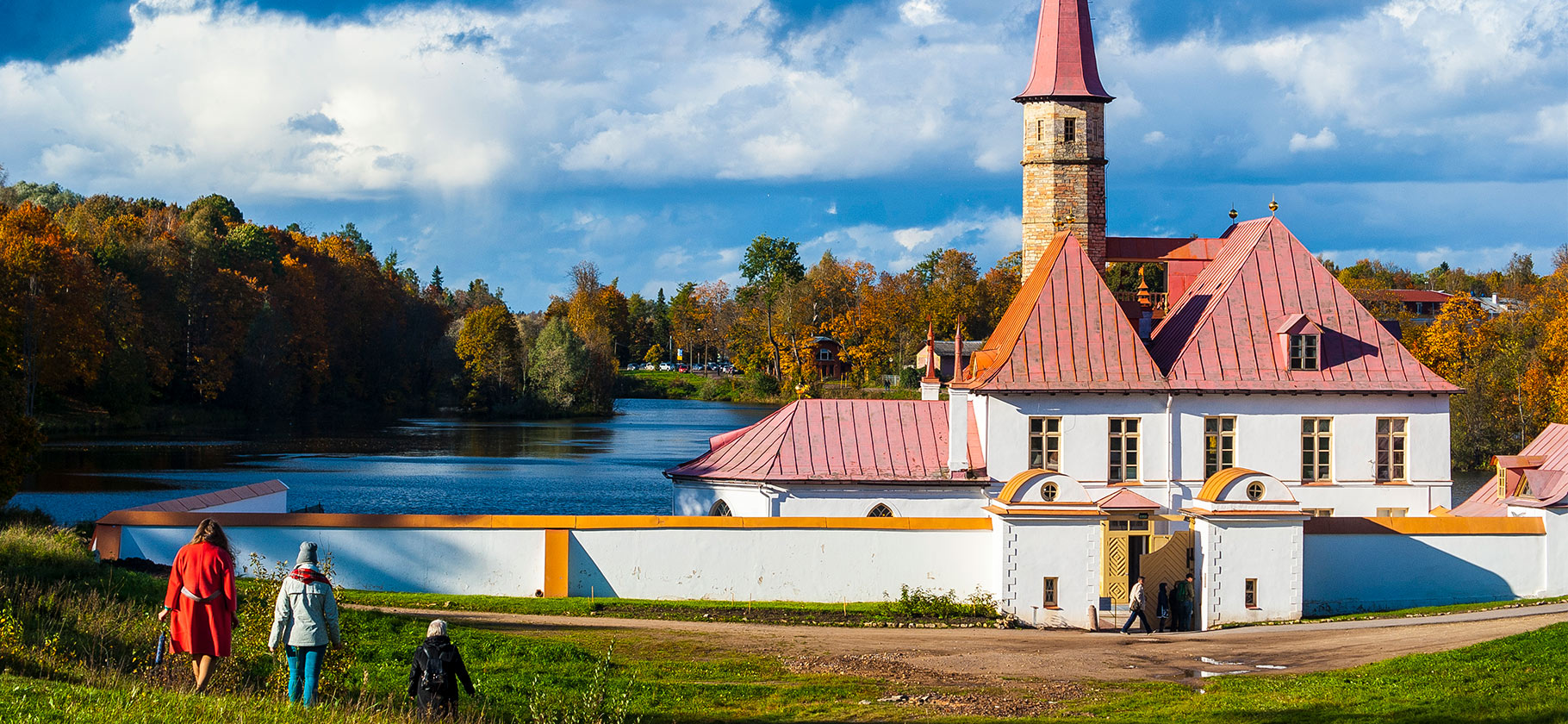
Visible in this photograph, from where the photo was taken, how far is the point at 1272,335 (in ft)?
96.1

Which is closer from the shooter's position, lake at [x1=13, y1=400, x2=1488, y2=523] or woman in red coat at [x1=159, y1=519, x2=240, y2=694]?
woman in red coat at [x1=159, y1=519, x2=240, y2=694]

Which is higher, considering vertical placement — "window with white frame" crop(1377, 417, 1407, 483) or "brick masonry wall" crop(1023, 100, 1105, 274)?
"brick masonry wall" crop(1023, 100, 1105, 274)

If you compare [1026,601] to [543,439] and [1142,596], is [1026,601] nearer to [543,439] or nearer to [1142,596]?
[1142,596]

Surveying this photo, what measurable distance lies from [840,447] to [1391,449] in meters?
12.7

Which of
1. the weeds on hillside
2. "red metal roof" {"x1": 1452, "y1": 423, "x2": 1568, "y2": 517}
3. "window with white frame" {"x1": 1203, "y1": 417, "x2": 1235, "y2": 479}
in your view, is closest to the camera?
the weeds on hillside

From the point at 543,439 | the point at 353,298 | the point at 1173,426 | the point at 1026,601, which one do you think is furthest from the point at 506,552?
the point at 353,298

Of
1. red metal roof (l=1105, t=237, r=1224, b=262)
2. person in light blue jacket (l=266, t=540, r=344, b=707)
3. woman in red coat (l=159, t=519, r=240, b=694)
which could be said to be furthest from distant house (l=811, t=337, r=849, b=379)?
woman in red coat (l=159, t=519, r=240, b=694)

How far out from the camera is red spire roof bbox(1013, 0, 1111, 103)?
130 feet

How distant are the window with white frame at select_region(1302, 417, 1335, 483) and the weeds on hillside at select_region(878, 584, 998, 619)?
33.3 feet

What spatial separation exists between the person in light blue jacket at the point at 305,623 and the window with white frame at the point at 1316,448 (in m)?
23.6

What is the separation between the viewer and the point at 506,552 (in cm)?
2231

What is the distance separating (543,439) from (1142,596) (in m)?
54.0

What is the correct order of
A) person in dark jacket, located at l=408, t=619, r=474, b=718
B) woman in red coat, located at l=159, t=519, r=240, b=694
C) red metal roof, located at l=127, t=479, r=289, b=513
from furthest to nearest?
red metal roof, located at l=127, t=479, r=289, b=513, woman in red coat, located at l=159, t=519, r=240, b=694, person in dark jacket, located at l=408, t=619, r=474, b=718

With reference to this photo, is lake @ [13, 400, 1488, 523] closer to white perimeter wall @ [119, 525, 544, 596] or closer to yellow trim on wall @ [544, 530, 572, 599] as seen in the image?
white perimeter wall @ [119, 525, 544, 596]
